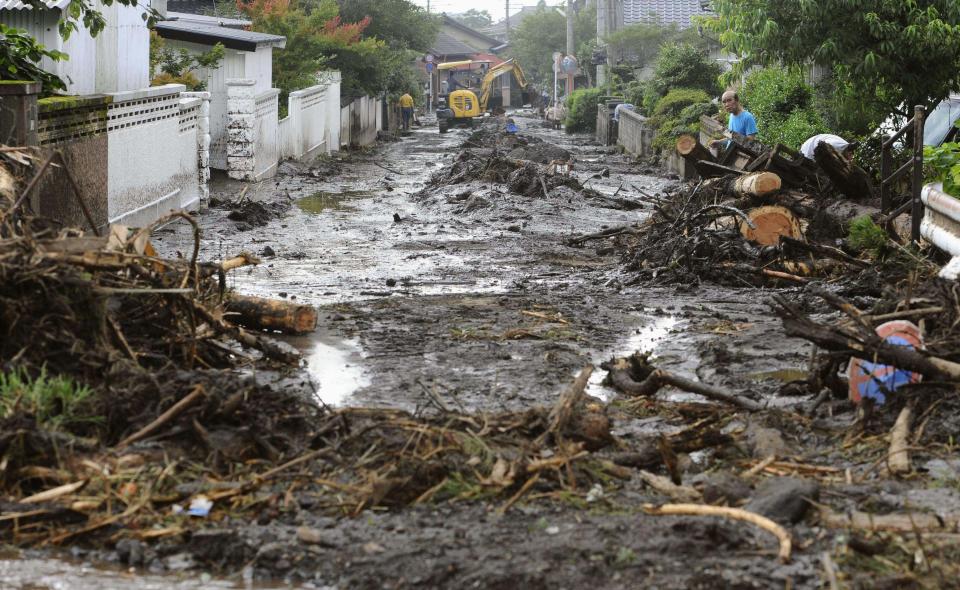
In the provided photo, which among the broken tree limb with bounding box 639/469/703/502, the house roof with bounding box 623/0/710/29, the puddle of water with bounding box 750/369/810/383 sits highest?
the house roof with bounding box 623/0/710/29

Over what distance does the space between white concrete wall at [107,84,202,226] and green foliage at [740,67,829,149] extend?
892 cm

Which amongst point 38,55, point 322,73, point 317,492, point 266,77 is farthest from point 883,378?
point 322,73

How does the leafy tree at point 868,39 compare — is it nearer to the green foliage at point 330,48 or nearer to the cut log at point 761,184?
the cut log at point 761,184

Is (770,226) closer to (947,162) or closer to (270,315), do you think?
(947,162)

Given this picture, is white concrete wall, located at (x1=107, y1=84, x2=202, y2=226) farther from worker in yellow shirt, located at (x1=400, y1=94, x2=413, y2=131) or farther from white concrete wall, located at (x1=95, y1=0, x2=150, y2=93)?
worker in yellow shirt, located at (x1=400, y1=94, x2=413, y2=131)

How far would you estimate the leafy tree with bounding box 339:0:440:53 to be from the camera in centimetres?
4406

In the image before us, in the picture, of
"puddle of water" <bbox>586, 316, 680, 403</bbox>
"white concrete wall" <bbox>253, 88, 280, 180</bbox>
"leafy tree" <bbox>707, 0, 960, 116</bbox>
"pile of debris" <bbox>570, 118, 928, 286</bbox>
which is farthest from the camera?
"white concrete wall" <bbox>253, 88, 280, 180</bbox>

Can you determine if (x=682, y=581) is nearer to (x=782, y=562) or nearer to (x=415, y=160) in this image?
(x=782, y=562)

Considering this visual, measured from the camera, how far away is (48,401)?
18.2ft

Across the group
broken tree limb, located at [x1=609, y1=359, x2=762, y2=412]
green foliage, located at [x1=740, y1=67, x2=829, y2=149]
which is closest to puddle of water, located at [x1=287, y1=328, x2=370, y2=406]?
broken tree limb, located at [x1=609, y1=359, x2=762, y2=412]

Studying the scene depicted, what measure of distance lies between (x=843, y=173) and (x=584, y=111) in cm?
3429

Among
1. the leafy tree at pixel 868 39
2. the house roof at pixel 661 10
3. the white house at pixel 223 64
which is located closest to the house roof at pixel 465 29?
the house roof at pixel 661 10

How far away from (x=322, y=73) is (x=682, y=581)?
108ft

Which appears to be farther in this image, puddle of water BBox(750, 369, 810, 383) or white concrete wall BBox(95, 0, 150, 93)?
white concrete wall BBox(95, 0, 150, 93)
